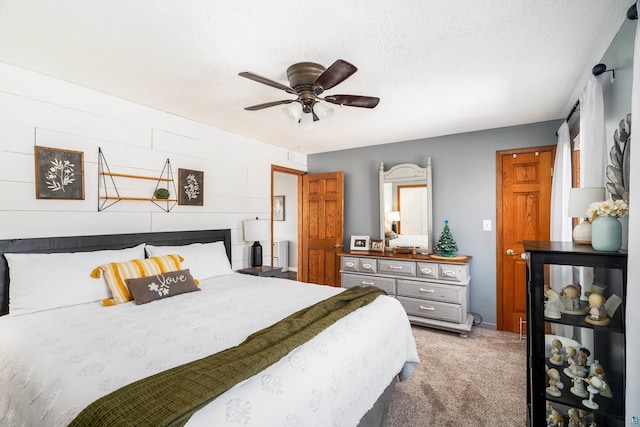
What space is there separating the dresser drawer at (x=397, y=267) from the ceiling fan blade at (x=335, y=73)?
253 cm

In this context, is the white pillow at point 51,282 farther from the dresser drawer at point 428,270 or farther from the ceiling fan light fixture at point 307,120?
the dresser drawer at point 428,270

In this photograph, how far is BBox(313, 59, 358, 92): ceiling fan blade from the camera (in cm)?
172

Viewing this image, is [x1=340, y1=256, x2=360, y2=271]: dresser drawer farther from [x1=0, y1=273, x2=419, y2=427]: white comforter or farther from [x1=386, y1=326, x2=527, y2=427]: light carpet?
[x1=0, y1=273, x2=419, y2=427]: white comforter

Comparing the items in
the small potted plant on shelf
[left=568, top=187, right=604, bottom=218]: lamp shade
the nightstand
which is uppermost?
the small potted plant on shelf

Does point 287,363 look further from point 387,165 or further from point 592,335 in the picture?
point 387,165

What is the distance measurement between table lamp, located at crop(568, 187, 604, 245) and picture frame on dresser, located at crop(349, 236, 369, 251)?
8.91ft

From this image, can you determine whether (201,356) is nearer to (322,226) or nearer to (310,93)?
(310,93)

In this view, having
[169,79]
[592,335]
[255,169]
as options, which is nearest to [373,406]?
[592,335]

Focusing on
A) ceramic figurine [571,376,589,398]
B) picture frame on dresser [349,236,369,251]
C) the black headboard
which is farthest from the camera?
picture frame on dresser [349,236,369,251]

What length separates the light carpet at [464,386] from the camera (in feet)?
6.85

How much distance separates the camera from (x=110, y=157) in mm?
2752

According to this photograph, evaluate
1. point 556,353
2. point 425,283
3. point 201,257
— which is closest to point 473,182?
point 425,283

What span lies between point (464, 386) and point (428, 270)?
4.61 feet

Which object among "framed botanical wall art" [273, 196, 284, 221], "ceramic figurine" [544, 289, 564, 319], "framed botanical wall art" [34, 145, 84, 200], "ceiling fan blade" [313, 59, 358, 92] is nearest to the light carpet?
"ceramic figurine" [544, 289, 564, 319]
